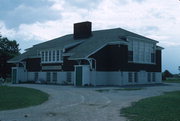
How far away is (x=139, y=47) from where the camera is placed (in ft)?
132

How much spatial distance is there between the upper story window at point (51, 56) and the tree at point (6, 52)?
18.1 m

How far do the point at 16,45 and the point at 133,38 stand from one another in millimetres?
35428

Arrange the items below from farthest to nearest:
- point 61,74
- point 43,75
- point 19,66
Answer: point 19,66, point 43,75, point 61,74

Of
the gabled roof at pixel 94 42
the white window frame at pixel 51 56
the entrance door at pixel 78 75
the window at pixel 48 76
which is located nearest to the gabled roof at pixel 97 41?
the gabled roof at pixel 94 42

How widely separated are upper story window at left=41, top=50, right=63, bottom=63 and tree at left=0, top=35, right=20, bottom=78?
18058 millimetres

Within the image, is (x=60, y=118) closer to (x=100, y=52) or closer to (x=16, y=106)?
(x=16, y=106)

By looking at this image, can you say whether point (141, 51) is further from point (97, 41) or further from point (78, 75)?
point (78, 75)

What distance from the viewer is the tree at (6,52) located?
58000 mm

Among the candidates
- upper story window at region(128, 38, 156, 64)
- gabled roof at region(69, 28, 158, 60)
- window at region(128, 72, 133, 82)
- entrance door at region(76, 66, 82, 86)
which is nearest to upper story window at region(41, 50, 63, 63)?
gabled roof at region(69, 28, 158, 60)

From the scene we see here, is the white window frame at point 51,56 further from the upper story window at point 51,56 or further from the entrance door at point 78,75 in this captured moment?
the entrance door at point 78,75

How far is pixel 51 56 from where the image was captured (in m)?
41.3

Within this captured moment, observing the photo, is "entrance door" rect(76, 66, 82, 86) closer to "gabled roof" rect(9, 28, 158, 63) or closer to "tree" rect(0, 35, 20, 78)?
"gabled roof" rect(9, 28, 158, 63)

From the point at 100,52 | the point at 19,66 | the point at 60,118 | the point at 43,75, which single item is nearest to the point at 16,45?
the point at 19,66

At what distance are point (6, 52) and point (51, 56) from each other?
2256 cm
